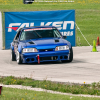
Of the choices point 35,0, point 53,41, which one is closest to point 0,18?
point 53,41

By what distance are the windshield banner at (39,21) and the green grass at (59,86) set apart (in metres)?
10.0

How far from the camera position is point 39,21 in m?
19.5

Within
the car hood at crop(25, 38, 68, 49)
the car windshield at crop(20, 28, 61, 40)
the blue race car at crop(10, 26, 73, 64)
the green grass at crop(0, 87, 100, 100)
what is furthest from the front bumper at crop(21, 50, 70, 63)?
the green grass at crop(0, 87, 100, 100)

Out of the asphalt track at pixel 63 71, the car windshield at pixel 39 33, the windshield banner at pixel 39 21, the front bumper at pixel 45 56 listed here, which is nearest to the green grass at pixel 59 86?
the asphalt track at pixel 63 71

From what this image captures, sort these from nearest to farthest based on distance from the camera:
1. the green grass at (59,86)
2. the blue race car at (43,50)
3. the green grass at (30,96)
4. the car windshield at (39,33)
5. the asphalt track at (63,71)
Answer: the green grass at (30,96)
the green grass at (59,86)
the asphalt track at (63,71)
the blue race car at (43,50)
the car windshield at (39,33)

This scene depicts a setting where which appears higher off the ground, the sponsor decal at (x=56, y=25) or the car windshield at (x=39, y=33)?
the sponsor decal at (x=56, y=25)

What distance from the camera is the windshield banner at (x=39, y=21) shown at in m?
19.1

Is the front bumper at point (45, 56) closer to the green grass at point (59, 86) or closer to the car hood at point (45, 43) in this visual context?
the car hood at point (45, 43)

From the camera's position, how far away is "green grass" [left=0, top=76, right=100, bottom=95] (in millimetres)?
7676

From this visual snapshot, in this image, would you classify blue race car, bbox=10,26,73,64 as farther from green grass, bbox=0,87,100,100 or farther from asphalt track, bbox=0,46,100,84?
green grass, bbox=0,87,100,100

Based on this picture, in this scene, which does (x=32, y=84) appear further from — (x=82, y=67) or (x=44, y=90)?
(x=82, y=67)

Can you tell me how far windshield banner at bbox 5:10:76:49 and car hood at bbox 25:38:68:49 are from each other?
6282 mm

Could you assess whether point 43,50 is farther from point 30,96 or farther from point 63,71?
point 30,96

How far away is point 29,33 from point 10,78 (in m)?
4.56
